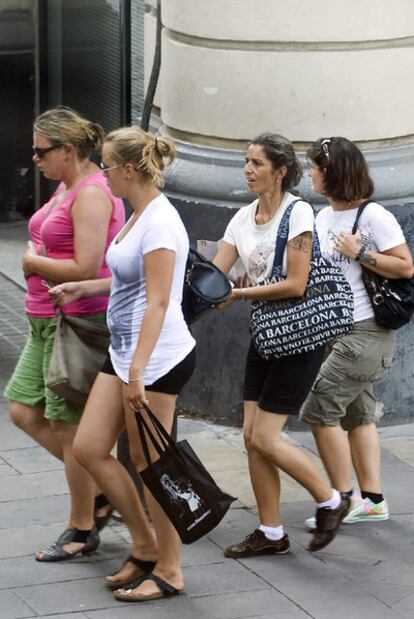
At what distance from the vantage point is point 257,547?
5992 millimetres

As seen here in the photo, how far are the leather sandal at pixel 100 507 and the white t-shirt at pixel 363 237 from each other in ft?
4.34

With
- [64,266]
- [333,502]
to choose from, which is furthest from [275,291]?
[333,502]

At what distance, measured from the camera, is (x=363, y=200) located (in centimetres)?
623

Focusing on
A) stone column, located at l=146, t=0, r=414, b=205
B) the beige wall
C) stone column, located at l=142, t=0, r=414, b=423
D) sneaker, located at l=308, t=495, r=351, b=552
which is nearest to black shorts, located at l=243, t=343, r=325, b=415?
sneaker, located at l=308, t=495, r=351, b=552

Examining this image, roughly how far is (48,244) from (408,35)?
2.85 m

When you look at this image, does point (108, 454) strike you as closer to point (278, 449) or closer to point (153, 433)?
point (153, 433)

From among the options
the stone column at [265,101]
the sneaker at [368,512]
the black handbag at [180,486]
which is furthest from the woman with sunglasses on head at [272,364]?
the stone column at [265,101]

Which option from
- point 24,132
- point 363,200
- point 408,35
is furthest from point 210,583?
point 24,132

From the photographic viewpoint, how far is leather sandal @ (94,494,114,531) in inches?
243

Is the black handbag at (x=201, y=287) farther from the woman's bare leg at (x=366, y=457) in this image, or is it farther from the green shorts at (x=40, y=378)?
the woman's bare leg at (x=366, y=457)

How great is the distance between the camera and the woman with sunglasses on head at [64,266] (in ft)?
18.8

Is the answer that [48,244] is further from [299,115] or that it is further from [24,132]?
[24,132]

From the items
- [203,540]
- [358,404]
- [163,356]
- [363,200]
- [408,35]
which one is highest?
[408,35]

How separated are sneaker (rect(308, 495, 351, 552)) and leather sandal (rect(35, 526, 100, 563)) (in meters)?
0.90
